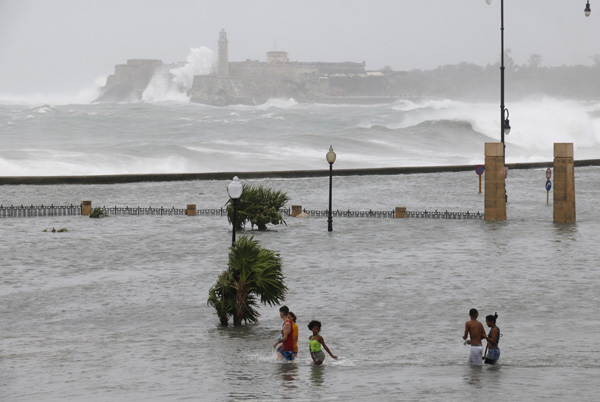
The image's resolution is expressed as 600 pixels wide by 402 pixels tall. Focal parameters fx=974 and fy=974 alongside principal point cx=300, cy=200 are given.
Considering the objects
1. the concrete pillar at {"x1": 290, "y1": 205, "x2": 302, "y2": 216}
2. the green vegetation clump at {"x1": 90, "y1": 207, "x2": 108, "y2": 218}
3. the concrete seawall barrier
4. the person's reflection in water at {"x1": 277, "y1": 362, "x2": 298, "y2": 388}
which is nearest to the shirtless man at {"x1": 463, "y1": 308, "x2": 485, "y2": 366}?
the person's reflection in water at {"x1": 277, "y1": 362, "x2": 298, "y2": 388}

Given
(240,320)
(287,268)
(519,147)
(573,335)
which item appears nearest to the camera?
(573,335)

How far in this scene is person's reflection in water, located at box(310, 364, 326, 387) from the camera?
13664 mm

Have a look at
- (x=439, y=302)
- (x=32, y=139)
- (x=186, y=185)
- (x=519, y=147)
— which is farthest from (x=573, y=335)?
(x=32, y=139)

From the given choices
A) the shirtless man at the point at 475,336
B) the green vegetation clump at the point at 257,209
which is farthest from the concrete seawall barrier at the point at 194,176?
the shirtless man at the point at 475,336

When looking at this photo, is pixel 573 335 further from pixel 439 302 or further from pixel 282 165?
pixel 282 165

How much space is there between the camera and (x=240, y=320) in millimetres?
18422

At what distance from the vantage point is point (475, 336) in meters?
14.5

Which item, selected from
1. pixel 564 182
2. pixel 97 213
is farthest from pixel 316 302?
pixel 97 213

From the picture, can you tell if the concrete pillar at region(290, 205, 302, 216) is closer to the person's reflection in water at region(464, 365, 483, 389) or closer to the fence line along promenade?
the fence line along promenade

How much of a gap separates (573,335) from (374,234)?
1609cm

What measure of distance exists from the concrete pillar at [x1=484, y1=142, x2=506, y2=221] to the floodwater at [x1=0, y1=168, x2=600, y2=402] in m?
0.94

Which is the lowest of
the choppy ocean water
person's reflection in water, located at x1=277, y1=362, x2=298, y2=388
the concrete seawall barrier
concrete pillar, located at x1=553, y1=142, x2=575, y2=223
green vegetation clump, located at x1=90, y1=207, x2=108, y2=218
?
person's reflection in water, located at x1=277, y1=362, x2=298, y2=388

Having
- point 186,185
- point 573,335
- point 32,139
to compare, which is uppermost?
point 32,139

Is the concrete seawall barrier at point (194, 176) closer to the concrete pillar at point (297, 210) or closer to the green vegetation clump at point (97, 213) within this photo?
the green vegetation clump at point (97, 213)
